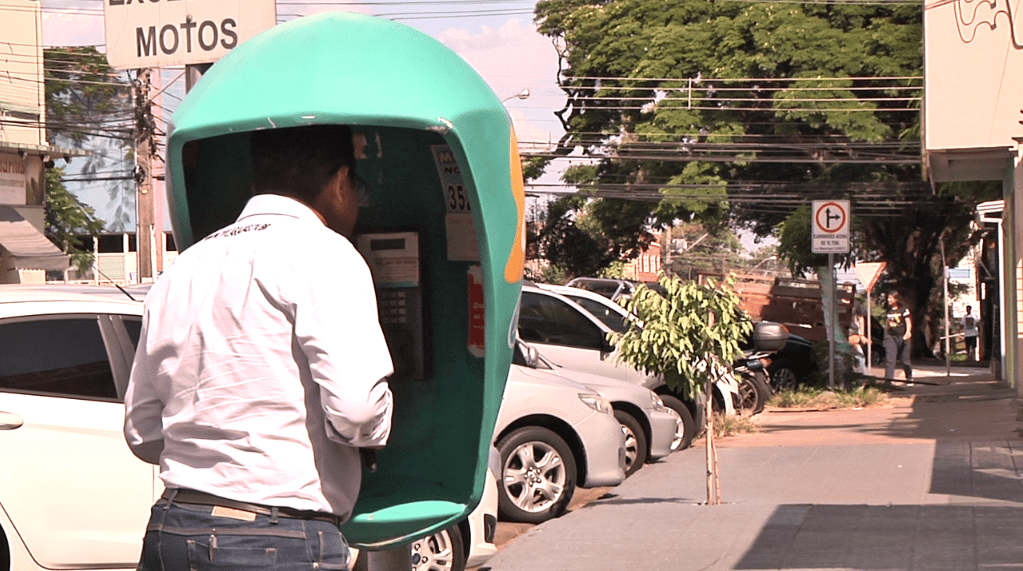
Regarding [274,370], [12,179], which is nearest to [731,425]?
[274,370]

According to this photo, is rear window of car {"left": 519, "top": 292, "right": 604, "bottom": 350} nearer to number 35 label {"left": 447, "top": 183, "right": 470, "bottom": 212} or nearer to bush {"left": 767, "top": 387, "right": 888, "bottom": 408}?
bush {"left": 767, "top": 387, "right": 888, "bottom": 408}

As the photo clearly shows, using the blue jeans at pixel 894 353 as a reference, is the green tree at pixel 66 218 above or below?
above

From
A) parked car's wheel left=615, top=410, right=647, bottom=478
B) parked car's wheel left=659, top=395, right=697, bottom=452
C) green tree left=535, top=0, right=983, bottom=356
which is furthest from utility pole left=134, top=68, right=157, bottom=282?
parked car's wheel left=615, top=410, right=647, bottom=478

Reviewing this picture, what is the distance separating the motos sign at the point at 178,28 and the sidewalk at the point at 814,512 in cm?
337

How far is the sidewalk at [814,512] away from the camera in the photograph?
24.9 ft

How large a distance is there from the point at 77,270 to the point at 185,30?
43.1 m

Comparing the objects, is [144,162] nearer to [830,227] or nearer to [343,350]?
[830,227]

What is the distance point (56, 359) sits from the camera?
6.32m

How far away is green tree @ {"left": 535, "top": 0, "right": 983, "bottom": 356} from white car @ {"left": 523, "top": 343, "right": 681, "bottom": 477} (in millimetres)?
17480

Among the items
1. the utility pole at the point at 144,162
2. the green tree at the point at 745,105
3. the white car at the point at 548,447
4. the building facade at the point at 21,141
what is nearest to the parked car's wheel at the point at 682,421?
the white car at the point at 548,447

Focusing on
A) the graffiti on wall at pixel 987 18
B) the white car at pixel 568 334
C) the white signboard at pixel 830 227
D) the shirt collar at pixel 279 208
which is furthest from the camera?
the white signboard at pixel 830 227

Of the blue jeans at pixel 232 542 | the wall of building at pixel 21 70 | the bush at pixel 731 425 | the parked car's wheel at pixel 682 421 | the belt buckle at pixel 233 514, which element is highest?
the wall of building at pixel 21 70

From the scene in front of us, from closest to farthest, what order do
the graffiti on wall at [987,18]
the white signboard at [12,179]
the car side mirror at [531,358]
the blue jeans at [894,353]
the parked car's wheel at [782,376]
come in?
the car side mirror at [531,358] < the graffiti on wall at [987,18] < the parked car's wheel at [782,376] < the white signboard at [12,179] < the blue jeans at [894,353]

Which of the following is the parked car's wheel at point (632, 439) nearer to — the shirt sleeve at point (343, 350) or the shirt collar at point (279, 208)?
the shirt collar at point (279, 208)
